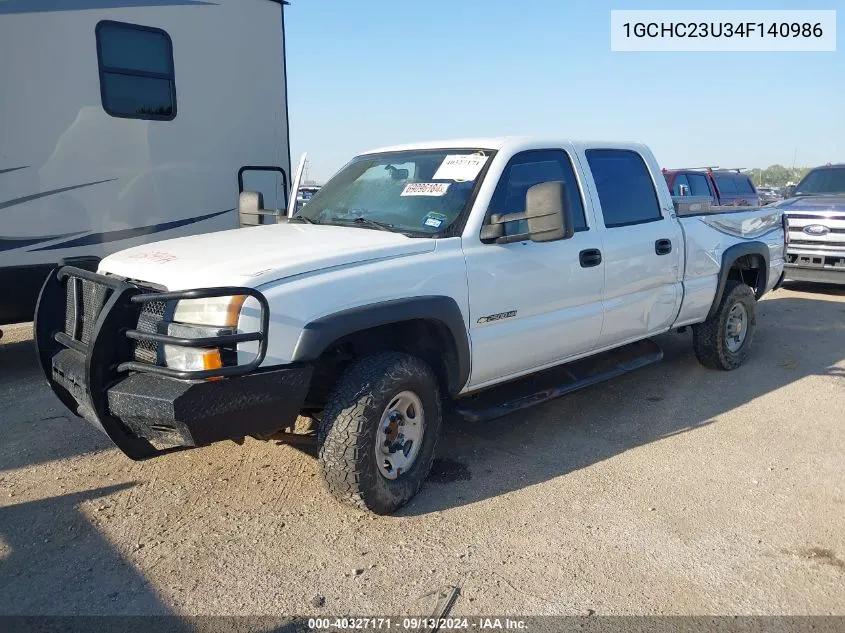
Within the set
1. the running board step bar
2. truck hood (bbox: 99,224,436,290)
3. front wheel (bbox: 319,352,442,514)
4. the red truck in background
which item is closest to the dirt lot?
front wheel (bbox: 319,352,442,514)

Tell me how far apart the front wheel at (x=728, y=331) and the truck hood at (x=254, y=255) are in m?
3.29

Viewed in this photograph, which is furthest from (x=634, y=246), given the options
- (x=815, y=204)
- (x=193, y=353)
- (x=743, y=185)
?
(x=743, y=185)

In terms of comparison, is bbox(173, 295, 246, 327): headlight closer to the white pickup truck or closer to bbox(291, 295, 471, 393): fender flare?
the white pickup truck

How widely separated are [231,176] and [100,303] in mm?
3811

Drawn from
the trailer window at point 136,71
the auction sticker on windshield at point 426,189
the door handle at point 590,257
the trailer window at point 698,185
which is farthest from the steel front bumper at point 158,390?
the trailer window at point 698,185

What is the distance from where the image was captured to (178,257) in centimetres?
336

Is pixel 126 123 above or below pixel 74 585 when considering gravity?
above

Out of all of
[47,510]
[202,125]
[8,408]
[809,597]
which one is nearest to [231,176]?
[202,125]

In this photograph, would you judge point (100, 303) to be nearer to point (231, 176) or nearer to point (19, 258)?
point (19, 258)

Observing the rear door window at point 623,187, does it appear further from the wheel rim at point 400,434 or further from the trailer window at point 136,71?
the trailer window at point 136,71

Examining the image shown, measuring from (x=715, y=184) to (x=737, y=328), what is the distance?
1007cm

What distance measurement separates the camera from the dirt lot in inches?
112

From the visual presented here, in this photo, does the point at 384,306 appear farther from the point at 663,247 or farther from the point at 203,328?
the point at 663,247

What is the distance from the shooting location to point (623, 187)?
481 centimetres
